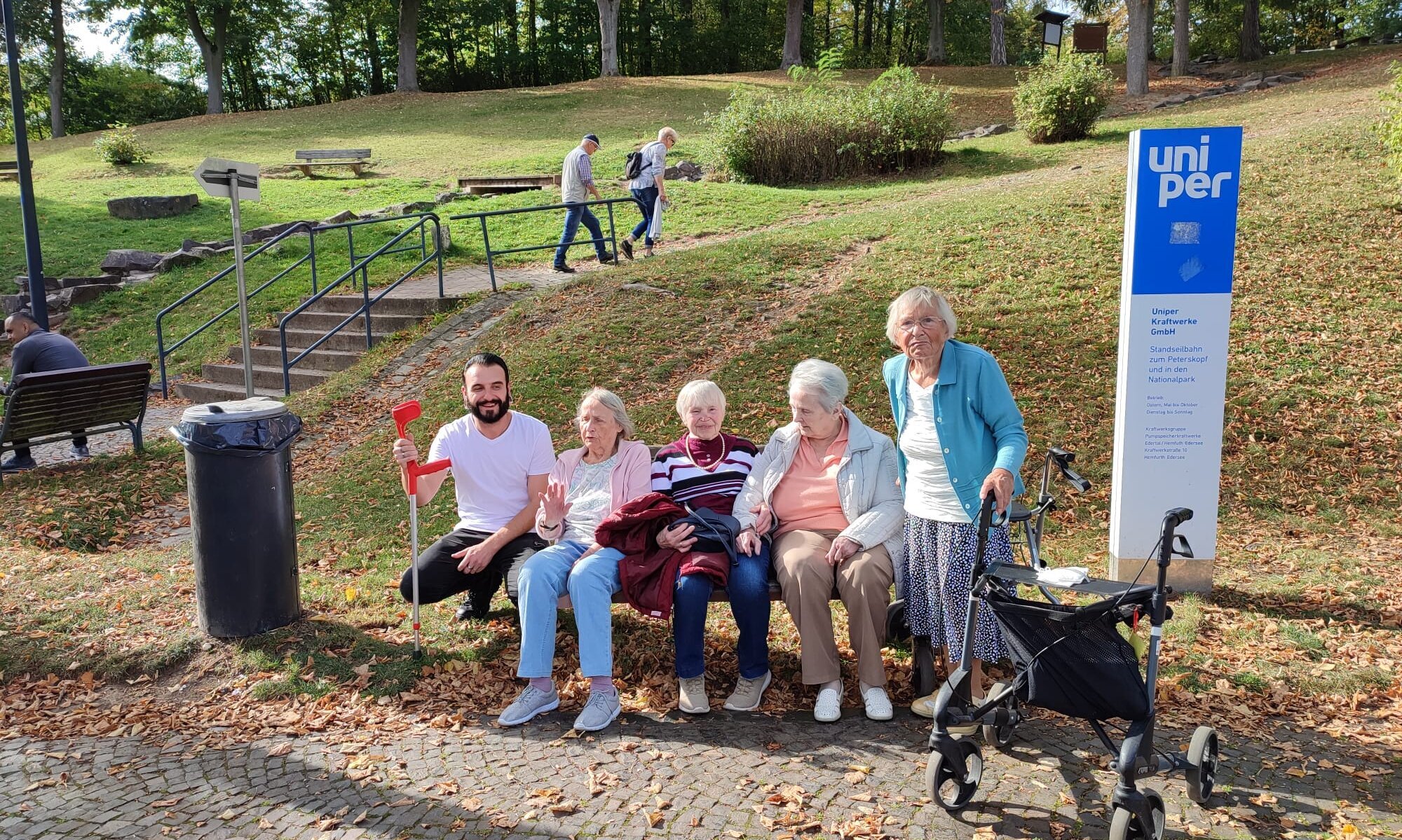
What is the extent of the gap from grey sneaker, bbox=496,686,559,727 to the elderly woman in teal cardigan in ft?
5.13

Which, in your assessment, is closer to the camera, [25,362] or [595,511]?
[595,511]

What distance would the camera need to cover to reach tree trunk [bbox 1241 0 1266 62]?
Answer: 33.7m

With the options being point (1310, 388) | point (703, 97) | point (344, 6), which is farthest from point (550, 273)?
point (344, 6)

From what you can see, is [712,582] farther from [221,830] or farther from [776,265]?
[776,265]

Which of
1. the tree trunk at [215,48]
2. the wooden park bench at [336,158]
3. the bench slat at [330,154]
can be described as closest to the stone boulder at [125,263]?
the wooden park bench at [336,158]

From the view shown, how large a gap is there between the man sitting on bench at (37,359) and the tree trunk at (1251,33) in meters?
35.3

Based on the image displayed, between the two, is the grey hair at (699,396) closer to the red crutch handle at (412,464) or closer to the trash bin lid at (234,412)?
the red crutch handle at (412,464)

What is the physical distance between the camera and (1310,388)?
28.4 ft

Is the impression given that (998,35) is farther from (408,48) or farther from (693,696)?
(693,696)

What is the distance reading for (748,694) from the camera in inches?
178

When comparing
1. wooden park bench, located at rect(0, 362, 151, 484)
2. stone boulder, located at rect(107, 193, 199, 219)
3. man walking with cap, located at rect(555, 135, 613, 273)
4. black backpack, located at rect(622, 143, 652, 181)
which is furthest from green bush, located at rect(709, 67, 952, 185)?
wooden park bench, located at rect(0, 362, 151, 484)

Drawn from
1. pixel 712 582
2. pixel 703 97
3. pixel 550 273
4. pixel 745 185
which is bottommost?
pixel 712 582

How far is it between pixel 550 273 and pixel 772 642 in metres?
9.80

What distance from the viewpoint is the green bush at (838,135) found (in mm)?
20266
